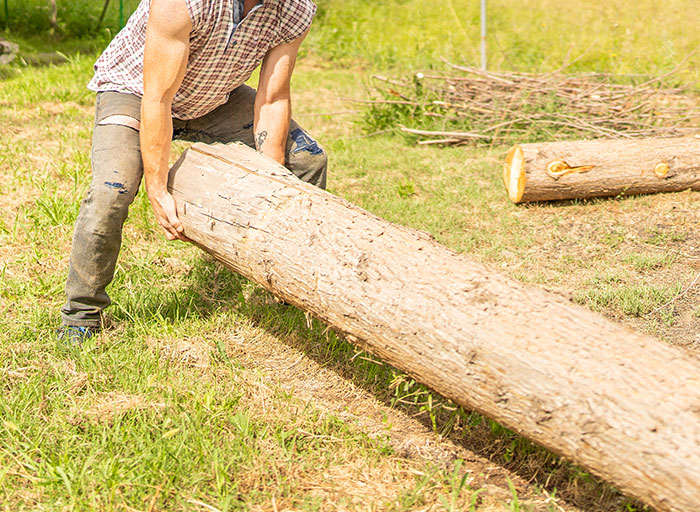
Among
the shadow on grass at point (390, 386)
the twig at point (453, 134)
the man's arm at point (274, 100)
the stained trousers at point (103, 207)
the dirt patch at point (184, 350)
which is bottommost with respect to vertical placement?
the dirt patch at point (184, 350)

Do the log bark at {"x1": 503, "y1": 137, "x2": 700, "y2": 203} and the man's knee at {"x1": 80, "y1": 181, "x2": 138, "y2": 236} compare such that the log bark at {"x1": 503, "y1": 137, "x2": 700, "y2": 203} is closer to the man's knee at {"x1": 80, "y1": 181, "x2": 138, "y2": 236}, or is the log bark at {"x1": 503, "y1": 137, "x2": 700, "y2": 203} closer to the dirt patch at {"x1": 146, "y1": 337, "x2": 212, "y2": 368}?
the dirt patch at {"x1": 146, "y1": 337, "x2": 212, "y2": 368}

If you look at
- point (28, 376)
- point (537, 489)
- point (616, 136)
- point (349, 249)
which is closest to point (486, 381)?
point (537, 489)

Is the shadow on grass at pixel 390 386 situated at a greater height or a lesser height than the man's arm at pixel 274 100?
lesser

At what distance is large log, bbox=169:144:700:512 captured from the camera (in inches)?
73.6

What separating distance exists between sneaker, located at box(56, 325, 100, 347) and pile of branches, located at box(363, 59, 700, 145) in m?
3.89

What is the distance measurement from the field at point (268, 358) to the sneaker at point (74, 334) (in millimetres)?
50

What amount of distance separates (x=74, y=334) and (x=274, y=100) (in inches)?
57.7

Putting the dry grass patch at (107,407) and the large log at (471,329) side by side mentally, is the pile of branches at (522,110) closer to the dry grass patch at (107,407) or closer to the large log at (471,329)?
the large log at (471,329)

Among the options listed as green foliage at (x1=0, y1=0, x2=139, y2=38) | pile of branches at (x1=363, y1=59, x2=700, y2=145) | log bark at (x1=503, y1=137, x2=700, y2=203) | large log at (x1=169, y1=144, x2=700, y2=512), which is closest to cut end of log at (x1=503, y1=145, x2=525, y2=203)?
log bark at (x1=503, y1=137, x2=700, y2=203)

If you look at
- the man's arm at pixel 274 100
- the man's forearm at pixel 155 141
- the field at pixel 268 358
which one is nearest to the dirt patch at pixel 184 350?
the field at pixel 268 358

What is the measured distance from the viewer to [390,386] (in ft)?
8.82

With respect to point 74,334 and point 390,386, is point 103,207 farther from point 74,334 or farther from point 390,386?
point 390,386

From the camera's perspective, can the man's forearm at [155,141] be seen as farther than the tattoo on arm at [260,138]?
No

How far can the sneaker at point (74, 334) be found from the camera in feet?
10.2
